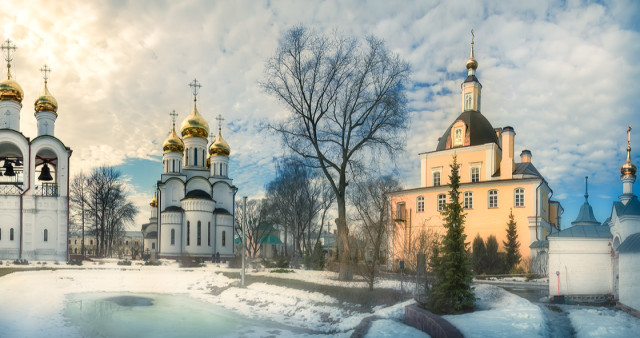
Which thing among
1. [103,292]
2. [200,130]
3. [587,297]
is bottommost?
[103,292]

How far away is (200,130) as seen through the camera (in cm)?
4472

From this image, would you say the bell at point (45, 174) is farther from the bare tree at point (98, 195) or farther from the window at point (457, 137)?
the window at point (457, 137)

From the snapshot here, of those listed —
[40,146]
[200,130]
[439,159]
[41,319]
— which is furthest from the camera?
[200,130]

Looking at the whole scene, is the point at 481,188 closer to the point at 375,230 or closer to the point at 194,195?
the point at 375,230

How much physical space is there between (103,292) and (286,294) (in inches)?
345

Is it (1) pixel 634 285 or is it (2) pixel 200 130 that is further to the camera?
(2) pixel 200 130

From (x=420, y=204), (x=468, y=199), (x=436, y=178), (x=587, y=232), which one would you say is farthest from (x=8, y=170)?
(x=587, y=232)

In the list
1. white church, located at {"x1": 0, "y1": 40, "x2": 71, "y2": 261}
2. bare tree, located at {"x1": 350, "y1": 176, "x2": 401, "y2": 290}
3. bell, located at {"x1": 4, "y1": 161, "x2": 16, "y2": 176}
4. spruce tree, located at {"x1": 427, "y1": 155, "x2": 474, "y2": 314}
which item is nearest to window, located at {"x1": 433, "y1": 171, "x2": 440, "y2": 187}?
bare tree, located at {"x1": 350, "y1": 176, "x2": 401, "y2": 290}

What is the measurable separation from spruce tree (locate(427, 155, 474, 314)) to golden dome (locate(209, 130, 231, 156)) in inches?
1440

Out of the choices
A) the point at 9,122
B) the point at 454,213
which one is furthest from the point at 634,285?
the point at 9,122

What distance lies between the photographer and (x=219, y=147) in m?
45.9

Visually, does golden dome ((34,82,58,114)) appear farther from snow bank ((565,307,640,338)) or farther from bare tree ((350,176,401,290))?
snow bank ((565,307,640,338))

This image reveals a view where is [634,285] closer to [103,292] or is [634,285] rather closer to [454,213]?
[454,213]

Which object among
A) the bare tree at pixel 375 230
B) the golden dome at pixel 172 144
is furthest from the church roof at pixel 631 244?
the golden dome at pixel 172 144
